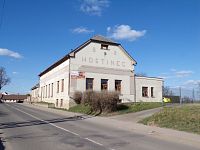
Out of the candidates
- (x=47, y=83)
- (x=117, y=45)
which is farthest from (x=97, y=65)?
(x=47, y=83)

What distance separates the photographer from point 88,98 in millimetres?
31750

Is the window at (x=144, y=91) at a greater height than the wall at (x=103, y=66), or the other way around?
the wall at (x=103, y=66)

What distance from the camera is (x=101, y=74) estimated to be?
44.7 metres

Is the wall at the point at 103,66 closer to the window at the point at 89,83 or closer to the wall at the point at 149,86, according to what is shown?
the window at the point at 89,83

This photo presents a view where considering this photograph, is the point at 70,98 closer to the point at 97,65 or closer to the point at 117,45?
the point at 97,65

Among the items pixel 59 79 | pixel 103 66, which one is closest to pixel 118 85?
pixel 103 66

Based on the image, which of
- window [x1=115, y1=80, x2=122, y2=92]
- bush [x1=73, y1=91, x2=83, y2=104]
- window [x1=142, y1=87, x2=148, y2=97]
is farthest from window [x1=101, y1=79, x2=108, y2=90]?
window [x1=142, y1=87, x2=148, y2=97]

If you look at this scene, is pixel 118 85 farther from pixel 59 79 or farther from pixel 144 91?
pixel 59 79

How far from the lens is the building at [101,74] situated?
141 feet

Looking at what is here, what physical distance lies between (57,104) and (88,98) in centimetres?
1887

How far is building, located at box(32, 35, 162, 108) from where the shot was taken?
42.9 meters

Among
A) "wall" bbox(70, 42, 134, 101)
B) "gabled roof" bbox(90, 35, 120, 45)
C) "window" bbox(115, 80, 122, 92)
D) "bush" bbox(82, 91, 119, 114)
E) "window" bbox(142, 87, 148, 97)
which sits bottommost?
"bush" bbox(82, 91, 119, 114)

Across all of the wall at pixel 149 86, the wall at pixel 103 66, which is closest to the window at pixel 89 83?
the wall at pixel 103 66

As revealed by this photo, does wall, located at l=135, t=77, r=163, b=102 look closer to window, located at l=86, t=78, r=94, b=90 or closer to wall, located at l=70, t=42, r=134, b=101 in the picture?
wall, located at l=70, t=42, r=134, b=101
